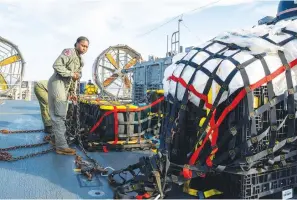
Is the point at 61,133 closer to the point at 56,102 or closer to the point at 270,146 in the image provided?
the point at 56,102

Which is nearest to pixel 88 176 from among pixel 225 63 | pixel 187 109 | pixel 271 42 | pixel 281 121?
pixel 187 109

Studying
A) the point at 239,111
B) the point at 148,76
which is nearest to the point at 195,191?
the point at 239,111

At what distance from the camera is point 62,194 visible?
9.05 feet

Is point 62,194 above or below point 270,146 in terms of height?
below

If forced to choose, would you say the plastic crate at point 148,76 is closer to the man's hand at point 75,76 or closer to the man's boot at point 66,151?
the man's hand at point 75,76

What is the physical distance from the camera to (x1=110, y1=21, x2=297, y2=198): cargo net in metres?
2.58

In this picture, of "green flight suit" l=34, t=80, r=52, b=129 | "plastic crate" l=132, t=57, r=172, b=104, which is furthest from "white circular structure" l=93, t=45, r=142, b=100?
"green flight suit" l=34, t=80, r=52, b=129

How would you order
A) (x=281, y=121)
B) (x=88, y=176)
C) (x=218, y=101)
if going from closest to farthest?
(x=218, y=101) < (x=281, y=121) < (x=88, y=176)

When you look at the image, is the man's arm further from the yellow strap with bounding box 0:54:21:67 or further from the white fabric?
the yellow strap with bounding box 0:54:21:67

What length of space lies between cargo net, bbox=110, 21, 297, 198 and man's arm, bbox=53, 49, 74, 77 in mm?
2154

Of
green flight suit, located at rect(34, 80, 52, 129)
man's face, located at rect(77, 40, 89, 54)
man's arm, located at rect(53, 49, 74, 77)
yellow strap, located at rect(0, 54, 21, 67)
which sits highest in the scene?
yellow strap, located at rect(0, 54, 21, 67)

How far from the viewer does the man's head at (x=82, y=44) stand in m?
4.41

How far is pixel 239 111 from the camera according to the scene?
263cm

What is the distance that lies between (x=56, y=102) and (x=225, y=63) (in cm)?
283
